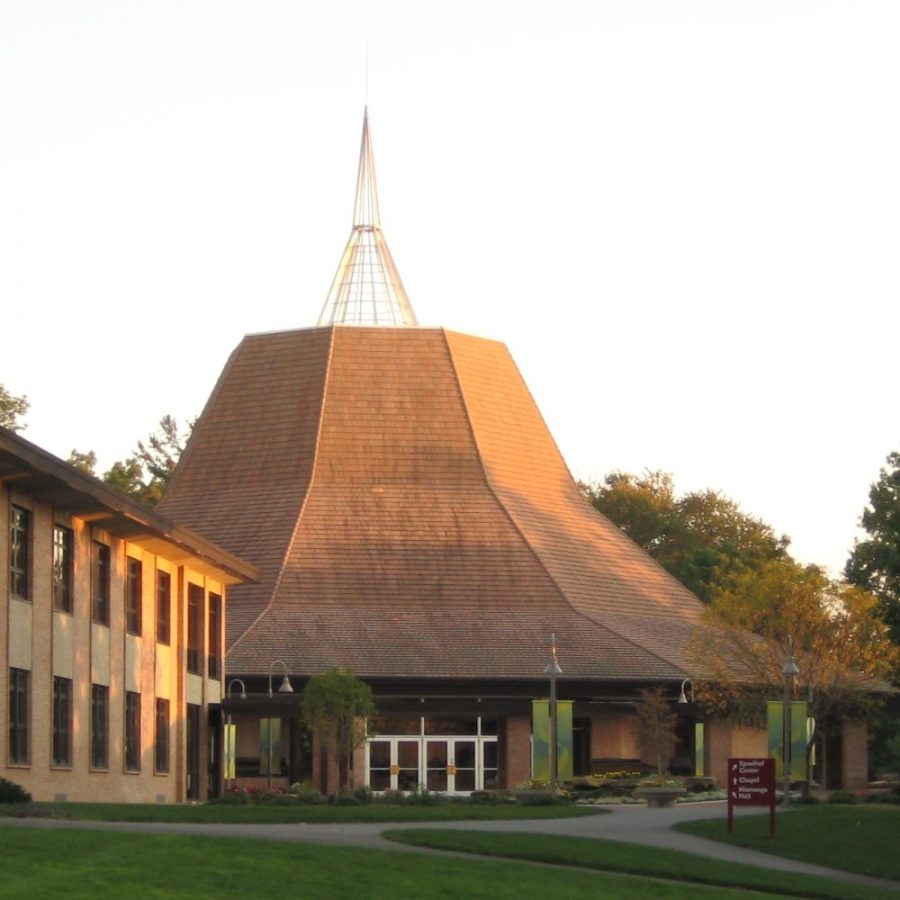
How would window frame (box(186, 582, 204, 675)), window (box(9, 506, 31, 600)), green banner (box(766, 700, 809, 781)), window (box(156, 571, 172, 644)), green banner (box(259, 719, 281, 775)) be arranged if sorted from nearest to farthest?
window (box(9, 506, 31, 600)), window (box(156, 571, 172, 644)), window frame (box(186, 582, 204, 675)), green banner (box(766, 700, 809, 781)), green banner (box(259, 719, 281, 775))

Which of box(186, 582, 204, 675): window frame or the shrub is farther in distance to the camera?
box(186, 582, 204, 675): window frame

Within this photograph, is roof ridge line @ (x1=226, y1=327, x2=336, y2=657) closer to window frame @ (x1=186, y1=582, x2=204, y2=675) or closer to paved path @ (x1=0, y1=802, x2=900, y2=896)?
window frame @ (x1=186, y1=582, x2=204, y2=675)

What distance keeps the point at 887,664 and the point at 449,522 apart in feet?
54.1

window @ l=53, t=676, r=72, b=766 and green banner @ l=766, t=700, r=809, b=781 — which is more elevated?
window @ l=53, t=676, r=72, b=766

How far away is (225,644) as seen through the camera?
6175 cm

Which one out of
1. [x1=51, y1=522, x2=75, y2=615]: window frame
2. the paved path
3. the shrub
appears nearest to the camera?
the paved path

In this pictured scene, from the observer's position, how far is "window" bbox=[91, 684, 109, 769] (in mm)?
44156

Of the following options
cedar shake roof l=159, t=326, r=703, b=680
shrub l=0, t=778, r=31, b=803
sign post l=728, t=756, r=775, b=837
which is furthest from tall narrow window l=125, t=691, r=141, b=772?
sign post l=728, t=756, r=775, b=837

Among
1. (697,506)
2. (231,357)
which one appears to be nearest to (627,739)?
(231,357)

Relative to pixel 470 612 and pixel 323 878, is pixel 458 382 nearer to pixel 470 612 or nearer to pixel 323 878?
pixel 470 612

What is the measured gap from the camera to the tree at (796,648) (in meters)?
62.9

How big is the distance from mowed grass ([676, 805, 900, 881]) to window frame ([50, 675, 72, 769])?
1377 cm

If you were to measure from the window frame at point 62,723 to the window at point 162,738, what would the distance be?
26.2ft

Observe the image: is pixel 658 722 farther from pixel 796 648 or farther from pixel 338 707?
pixel 338 707
